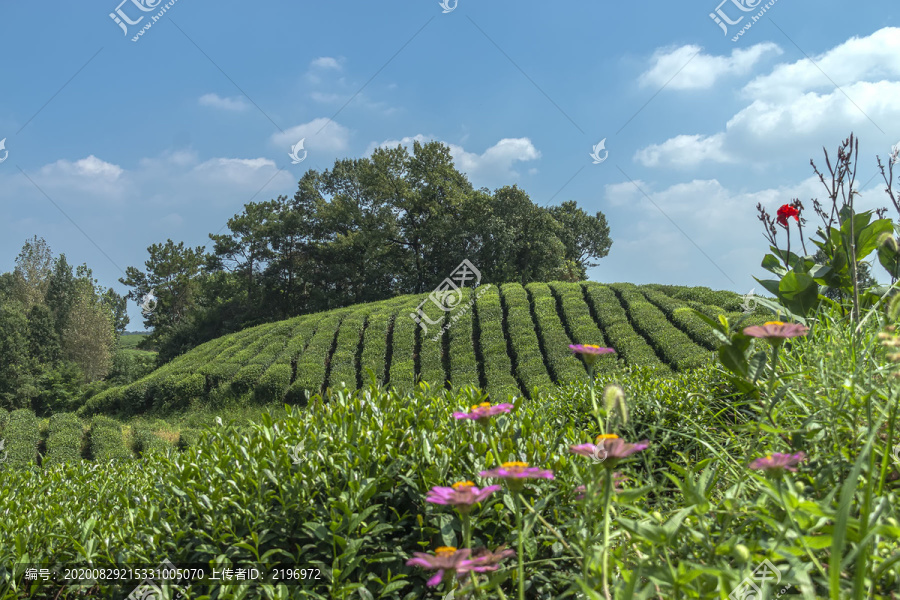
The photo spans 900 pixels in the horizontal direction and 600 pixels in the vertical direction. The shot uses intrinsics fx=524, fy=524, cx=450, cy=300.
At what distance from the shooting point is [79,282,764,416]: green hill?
13961 millimetres

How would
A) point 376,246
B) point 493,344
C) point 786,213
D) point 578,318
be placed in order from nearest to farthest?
point 786,213 → point 493,344 → point 578,318 → point 376,246

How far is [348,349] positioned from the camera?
1702 centimetres

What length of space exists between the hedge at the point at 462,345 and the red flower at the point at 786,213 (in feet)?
29.9

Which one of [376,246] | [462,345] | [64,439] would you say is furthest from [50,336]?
[462,345]

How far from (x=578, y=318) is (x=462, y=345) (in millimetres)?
3712

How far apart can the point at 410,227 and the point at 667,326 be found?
18.7m

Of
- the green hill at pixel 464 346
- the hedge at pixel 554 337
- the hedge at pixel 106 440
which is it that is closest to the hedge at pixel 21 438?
the hedge at pixel 106 440

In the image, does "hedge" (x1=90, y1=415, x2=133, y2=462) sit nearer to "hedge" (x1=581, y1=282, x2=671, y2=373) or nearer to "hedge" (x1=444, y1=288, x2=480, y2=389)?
"hedge" (x1=444, y1=288, x2=480, y2=389)

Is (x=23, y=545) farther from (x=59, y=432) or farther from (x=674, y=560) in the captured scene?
(x=59, y=432)

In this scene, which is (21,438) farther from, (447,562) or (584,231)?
(584,231)

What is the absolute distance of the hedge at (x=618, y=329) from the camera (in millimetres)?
12765

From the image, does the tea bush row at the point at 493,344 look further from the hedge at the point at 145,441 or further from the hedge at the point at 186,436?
the hedge at the point at 145,441

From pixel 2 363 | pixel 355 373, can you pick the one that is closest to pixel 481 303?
pixel 355 373

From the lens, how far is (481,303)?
1866 cm
